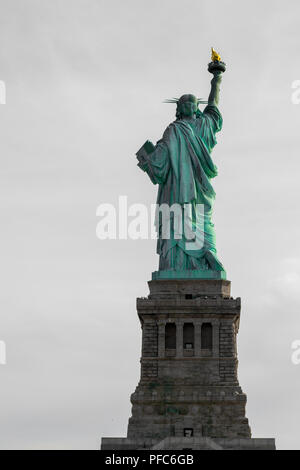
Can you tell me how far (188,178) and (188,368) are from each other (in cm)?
1074

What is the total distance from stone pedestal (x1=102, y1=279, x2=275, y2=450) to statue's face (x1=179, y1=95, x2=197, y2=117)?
10.0m

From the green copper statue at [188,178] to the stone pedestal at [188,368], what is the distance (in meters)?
1.31

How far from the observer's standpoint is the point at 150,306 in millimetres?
78875

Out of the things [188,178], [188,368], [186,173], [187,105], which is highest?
[187,105]

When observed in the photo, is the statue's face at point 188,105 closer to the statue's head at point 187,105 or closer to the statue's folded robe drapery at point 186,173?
the statue's head at point 187,105

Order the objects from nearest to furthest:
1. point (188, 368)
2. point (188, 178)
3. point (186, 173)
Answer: point (188, 368), point (188, 178), point (186, 173)

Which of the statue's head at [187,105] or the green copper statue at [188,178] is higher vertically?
the statue's head at [187,105]

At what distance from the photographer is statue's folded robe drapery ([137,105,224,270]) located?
265ft

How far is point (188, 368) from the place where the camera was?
78.1 metres

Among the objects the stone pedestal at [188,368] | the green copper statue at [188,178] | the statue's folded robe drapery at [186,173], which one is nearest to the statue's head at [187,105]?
the green copper statue at [188,178]

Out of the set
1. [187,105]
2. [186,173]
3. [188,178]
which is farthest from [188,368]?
[187,105]

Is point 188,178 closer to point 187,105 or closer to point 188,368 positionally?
point 187,105

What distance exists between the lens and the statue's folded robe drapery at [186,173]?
80.9 metres
